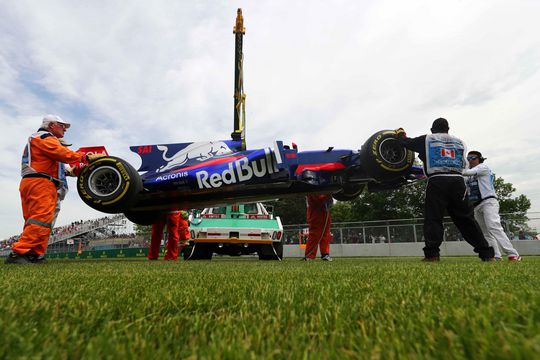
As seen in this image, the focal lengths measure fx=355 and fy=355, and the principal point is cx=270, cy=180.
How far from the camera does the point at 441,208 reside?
4.57 m

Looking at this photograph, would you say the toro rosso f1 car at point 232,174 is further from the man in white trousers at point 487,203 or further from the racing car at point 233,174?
the man in white trousers at point 487,203

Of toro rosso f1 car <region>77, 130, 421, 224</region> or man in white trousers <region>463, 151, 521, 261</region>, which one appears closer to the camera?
toro rosso f1 car <region>77, 130, 421, 224</region>

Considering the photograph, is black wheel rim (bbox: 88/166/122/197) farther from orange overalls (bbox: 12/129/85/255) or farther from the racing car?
orange overalls (bbox: 12/129/85/255)

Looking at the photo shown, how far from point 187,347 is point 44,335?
408 millimetres

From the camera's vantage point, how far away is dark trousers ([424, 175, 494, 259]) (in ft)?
15.0

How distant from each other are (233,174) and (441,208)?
2.99m

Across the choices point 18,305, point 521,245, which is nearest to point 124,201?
point 18,305

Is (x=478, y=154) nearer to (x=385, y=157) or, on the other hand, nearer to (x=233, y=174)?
(x=385, y=157)

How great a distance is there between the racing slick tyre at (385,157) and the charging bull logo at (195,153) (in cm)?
225

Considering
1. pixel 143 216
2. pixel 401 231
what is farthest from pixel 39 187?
pixel 401 231

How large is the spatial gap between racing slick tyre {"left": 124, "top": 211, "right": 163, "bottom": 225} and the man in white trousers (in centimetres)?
560

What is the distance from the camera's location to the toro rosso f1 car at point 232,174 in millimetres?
5027

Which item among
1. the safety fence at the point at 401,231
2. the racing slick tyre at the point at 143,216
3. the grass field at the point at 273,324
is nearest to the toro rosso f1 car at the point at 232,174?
the racing slick tyre at the point at 143,216

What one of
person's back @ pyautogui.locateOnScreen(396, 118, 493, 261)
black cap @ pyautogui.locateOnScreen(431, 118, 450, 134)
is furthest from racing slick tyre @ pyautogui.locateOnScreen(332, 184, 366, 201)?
black cap @ pyautogui.locateOnScreen(431, 118, 450, 134)
